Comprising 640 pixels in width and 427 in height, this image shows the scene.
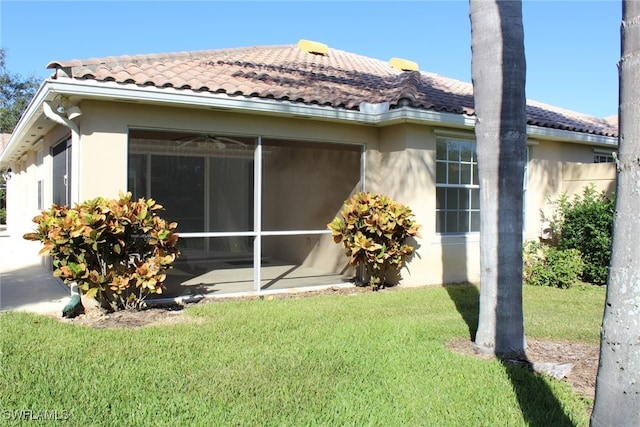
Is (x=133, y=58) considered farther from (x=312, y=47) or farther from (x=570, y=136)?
(x=570, y=136)

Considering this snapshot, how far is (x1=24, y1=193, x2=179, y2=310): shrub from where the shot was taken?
645 centimetres

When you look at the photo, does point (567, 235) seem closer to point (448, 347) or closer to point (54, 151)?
point (448, 347)

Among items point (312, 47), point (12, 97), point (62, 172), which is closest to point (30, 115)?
point (62, 172)

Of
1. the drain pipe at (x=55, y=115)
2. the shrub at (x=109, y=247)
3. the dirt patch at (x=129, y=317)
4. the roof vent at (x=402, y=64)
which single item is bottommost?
the dirt patch at (x=129, y=317)

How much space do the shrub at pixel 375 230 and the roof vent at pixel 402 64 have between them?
7873 mm

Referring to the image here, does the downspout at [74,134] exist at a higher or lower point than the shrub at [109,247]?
higher

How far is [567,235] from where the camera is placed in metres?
10.9

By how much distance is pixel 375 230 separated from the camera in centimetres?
882

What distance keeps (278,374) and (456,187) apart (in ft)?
21.9

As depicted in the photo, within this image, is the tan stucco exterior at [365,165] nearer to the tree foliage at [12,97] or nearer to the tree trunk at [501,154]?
the tree trunk at [501,154]

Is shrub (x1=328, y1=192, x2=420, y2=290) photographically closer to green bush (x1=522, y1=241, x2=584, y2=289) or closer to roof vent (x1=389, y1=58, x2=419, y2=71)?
green bush (x1=522, y1=241, x2=584, y2=289)

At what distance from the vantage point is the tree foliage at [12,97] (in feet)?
124

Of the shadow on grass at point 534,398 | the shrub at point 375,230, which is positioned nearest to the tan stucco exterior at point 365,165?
the shrub at point 375,230

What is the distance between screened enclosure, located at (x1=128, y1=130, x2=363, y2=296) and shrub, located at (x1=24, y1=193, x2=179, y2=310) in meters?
1.98
